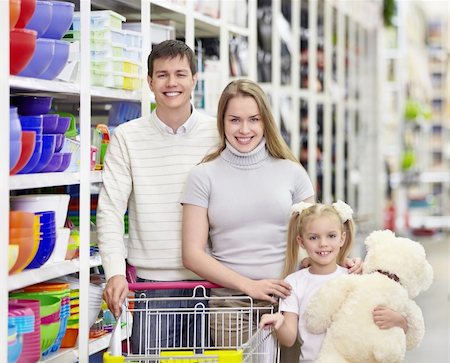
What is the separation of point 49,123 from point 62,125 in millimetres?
98

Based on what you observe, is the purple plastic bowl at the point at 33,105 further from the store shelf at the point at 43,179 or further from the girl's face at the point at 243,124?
the girl's face at the point at 243,124

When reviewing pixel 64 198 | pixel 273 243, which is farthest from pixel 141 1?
pixel 273 243

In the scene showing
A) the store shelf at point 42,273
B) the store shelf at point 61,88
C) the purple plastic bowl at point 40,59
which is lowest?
the store shelf at point 42,273

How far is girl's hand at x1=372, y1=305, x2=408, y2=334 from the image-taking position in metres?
3.09

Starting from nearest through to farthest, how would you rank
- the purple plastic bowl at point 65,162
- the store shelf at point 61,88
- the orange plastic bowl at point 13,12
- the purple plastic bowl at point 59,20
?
the orange plastic bowl at point 13,12
the store shelf at point 61,88
the purple plastic bowl at point 59,20
the purple plastic bowl at point 65,162

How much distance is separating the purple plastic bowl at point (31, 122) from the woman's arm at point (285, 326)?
0.98 metres

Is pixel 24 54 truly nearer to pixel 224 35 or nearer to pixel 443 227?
pixel 224 35

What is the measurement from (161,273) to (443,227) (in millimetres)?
12050

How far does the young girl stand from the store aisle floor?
265 cm

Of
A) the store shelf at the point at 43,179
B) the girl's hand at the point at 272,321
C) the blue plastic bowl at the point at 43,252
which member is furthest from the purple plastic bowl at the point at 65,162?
the girl's hand at the point at 272,321

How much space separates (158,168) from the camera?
11.4ft

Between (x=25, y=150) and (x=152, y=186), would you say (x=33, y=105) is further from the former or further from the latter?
(x=152, y=186)

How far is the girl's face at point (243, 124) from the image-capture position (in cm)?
327

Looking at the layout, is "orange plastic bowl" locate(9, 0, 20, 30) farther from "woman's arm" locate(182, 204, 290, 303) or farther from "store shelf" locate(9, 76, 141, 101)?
"woman's arm" locate(182, 204, 290, 303)
